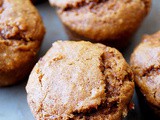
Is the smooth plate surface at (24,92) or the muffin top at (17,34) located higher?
the muffin top at (17,34)

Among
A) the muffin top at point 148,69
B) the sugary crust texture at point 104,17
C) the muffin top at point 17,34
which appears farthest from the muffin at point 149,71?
the muffin top at point 17,34

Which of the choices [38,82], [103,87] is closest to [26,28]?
[38,82]

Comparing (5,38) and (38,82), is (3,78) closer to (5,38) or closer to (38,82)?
(5,38)

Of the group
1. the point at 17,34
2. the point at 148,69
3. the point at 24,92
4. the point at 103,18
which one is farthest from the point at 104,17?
the point at 24,92

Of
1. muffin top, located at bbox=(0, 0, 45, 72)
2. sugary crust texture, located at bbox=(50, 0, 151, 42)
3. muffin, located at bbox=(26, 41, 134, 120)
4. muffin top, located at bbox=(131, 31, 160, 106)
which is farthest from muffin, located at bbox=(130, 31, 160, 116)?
muffin top, located at bbox=(0, 0, 45, 72)

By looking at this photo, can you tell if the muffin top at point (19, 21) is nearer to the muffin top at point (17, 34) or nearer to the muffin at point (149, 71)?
the muffin top at point (17, 34)

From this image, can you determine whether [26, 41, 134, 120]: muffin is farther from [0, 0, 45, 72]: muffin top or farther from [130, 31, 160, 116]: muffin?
[0, 0, 45, 72]: muffin top

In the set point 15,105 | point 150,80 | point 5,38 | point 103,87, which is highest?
point 5,38
